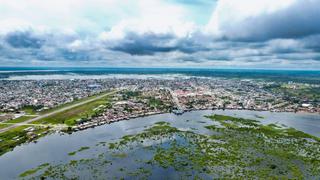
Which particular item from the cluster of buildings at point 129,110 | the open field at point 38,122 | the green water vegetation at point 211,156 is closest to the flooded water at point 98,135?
the open field at point 38,122

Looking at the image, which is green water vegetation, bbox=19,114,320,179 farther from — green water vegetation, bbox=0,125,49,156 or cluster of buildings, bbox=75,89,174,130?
cluster of buildings, bbox=75,89,174,130

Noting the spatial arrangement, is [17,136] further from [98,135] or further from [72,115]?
[72,115]

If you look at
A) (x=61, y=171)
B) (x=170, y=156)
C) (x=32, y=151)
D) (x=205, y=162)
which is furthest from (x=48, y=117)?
(x=205, y=162)

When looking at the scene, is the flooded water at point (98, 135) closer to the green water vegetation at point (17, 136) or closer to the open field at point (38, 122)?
the green water vegetation at point (17, 136)

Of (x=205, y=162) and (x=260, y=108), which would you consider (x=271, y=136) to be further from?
(x=260, y=108)

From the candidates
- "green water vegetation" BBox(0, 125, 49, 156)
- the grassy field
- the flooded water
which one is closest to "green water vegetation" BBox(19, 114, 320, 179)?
the flooded water

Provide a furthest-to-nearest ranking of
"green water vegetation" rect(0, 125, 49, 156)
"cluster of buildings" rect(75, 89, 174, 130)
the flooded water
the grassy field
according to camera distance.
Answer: "cluster of buildings" rect(75, 89, 174, 130)
the grassy field
"green water vegetation" rect(0, 125, 49, 156)
the flooded water
